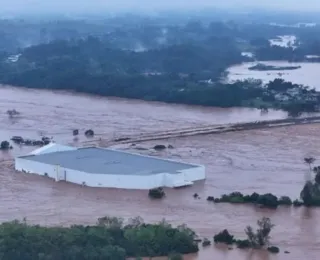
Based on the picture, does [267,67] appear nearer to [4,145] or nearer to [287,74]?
[287,74]

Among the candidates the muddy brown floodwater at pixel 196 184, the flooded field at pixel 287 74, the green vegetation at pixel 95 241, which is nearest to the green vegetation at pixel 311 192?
the muddy brown floodwater at pixel 196 184

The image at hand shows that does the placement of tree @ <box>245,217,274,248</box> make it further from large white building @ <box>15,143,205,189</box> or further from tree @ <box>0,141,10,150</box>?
tree @ <box>0,141,10,150</box>

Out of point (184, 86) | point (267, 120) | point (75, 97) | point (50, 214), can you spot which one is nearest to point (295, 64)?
point (184, 86)

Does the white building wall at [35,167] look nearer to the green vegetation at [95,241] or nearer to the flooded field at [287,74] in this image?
the green vegetation at [95,241]

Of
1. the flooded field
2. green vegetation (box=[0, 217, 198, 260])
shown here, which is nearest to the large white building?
green vegetation (box=[0, 217, 198, 260])

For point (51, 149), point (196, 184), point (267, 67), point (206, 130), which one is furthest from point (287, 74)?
point (196, 184)
